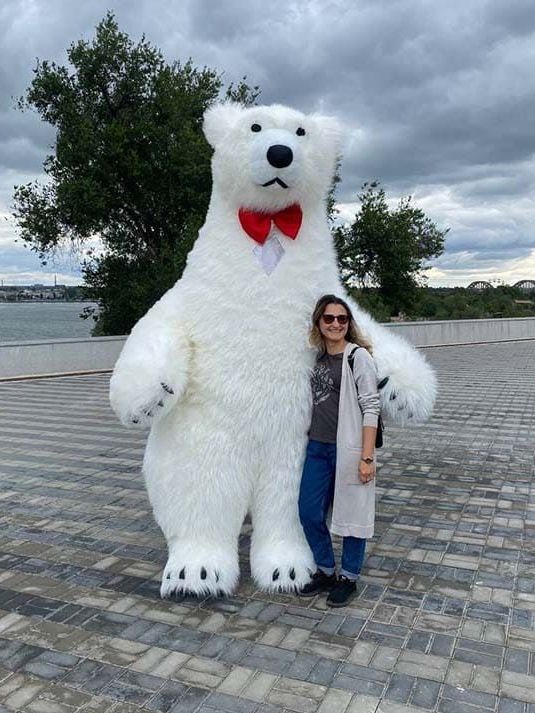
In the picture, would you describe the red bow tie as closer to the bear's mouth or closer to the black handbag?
the bear's mouth

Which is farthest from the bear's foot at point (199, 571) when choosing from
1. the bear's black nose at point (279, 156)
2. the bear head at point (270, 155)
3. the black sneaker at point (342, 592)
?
the bear's black nose at point (279, 156)

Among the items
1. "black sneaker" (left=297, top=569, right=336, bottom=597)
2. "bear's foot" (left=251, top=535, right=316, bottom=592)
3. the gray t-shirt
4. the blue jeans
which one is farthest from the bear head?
"black sneaker" (left=297, top=569, right=336, bottom=597)

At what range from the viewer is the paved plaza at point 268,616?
2439 mm

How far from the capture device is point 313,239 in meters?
3.37

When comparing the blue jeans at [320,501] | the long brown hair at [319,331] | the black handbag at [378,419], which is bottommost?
the blue jeans at [320,501]

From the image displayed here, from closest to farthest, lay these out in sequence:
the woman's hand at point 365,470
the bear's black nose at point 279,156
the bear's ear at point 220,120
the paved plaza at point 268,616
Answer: the paved plaza at point 268,616 → the woman's hand at point 365,470 → the bear's black nose at point 279,156 → the bear's ear at point 220,120

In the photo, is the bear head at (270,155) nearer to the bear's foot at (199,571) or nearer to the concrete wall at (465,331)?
the bear's foot at (199,571)

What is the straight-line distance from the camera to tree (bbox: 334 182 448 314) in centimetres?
1812

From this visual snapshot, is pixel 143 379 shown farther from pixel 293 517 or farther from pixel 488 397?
pixel 488 397

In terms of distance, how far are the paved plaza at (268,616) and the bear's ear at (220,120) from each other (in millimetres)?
2268

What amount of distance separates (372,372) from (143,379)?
1.03m

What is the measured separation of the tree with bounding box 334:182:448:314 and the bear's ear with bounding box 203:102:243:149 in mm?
14359

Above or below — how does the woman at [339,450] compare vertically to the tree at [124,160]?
below

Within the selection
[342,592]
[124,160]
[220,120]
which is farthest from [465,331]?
[342,592]
